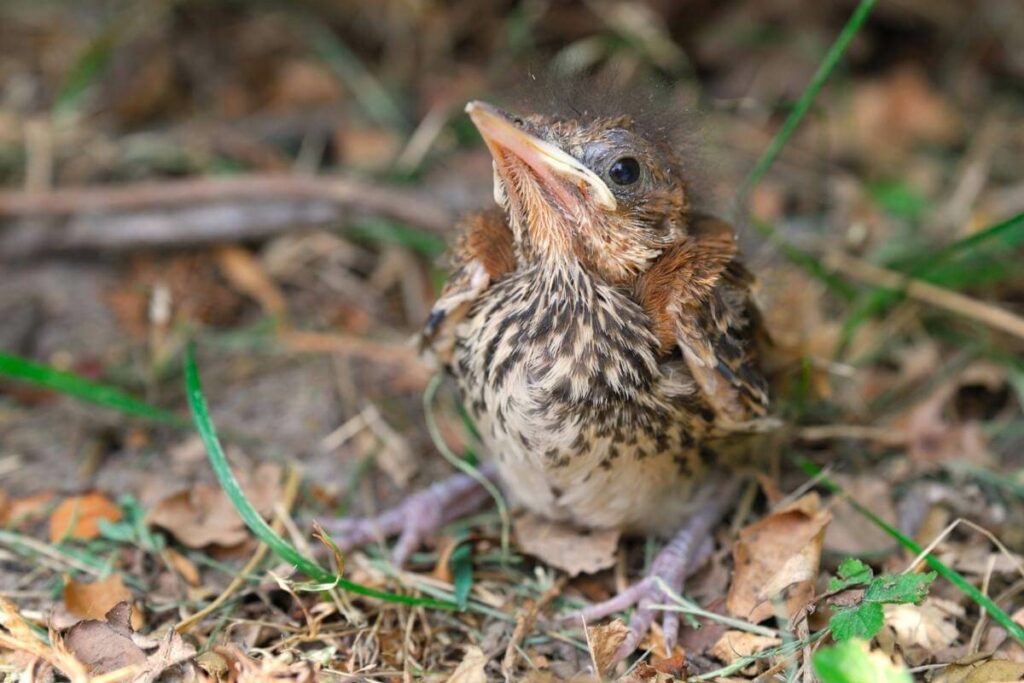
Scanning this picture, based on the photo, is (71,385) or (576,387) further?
(71,385)

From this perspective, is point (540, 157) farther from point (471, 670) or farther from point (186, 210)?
point (186, 210)

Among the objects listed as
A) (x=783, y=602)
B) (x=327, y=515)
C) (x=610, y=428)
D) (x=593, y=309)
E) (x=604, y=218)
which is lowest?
(x=327, y=515)

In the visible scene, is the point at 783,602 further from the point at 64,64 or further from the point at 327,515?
the point at 64,64

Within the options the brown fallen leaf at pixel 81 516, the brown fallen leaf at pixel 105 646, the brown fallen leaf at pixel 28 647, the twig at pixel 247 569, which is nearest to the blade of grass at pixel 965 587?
the twig at pixel 247 569

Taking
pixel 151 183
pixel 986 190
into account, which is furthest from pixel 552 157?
pixel 986 190

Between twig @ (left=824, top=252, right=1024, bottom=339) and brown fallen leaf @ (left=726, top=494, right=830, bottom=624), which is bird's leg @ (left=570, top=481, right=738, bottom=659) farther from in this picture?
twig @ (left=824, top=252, right=1024, bottom=339)

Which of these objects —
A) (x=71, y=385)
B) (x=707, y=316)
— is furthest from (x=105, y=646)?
(x=707, y=316)
